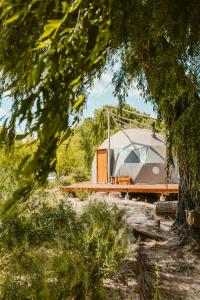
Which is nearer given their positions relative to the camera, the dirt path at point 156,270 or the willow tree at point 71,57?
the willow tree at point 71,57

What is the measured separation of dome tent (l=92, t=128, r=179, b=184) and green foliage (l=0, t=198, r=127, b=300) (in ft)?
43.0

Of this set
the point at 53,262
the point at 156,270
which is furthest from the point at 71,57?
the point at 156,270

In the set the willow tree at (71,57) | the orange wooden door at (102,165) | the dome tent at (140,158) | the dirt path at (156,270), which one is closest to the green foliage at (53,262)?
the dirt path at (156,270)

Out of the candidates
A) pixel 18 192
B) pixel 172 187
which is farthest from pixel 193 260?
pixel 172 187

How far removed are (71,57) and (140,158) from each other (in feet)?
62.7

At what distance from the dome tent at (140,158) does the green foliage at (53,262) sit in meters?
13.1

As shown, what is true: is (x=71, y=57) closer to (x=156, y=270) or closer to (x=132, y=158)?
(x=156, y=270)

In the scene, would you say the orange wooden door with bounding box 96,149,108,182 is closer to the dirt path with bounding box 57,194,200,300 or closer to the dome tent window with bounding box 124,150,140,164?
the dome tent window with bounding box 124,150,140,164

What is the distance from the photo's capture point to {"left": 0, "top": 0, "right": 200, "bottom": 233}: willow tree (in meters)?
1.55

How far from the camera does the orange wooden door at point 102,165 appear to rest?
21.4 metres

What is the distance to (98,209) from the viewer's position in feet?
27.5

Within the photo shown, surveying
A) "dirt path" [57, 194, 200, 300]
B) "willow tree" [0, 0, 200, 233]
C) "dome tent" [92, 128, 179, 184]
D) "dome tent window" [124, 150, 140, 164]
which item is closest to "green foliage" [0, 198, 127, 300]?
"dirt path" [57, 194, 200, 300]

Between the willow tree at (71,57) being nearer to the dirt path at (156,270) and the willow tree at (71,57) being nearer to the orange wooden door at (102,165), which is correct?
the dirt path at (156,270)

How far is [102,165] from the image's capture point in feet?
71.2
